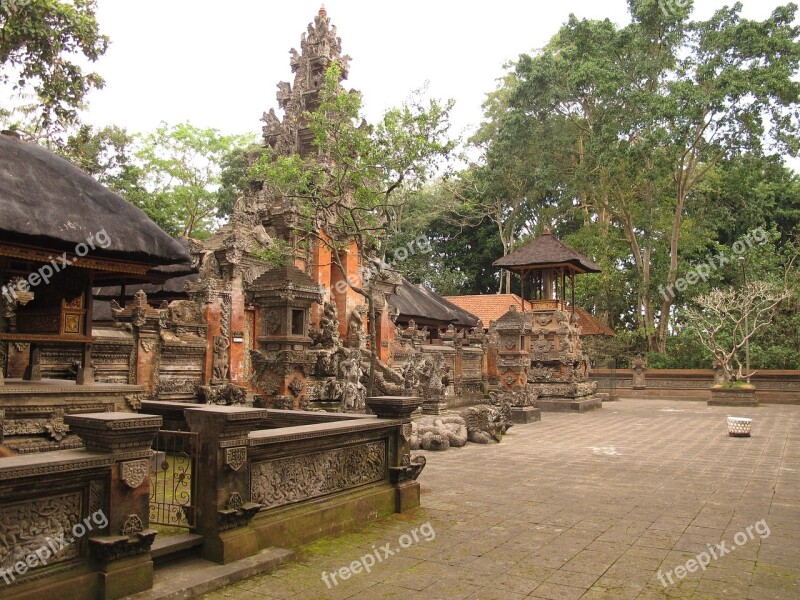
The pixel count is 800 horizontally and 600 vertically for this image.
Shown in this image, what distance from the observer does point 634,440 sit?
573 inches

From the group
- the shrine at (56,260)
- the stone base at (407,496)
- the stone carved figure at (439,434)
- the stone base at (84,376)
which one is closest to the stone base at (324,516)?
the stone base at (407,496)

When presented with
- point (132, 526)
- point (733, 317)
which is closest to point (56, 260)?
point (132, 526)

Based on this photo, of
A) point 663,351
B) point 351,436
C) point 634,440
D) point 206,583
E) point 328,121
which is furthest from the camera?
point 663,351

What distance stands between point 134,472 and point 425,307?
26472 mm

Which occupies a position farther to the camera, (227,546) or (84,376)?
(84,376)

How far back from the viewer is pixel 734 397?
26.3 metres

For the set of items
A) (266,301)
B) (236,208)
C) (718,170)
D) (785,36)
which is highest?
(785,36)

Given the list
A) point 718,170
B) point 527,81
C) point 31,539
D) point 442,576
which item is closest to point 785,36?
point 718,170

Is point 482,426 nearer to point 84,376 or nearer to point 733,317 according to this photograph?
point 84,376

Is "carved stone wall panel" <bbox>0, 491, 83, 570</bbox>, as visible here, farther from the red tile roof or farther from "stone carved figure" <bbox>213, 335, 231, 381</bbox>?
the red tile roof

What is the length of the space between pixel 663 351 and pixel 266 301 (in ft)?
86.5

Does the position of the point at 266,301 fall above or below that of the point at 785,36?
below

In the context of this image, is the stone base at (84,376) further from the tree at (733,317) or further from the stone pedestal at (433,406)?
the tree at (733,317)

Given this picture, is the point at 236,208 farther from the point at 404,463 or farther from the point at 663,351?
the point at 663,351
